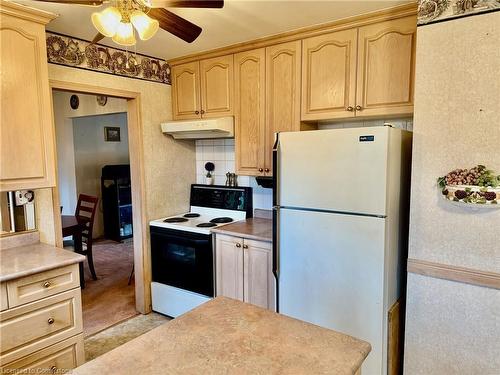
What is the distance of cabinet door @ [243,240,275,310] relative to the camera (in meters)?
2.42

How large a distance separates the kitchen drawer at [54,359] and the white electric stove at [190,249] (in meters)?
0.98

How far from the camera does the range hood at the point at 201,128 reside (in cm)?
271

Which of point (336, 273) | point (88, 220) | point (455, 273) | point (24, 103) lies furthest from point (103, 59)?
point (455, 273)

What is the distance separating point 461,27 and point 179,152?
247 centimetres

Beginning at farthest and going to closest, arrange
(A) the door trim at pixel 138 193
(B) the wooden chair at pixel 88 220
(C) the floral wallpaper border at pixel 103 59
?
(B) the wooden chair at pixel 88 220
(A) the door trim at pixel 138 193
(C) the floral wallpaper border at pixel 103 59

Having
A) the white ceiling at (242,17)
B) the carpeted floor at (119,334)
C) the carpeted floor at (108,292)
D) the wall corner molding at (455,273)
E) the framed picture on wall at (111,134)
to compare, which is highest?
the white ceiling at (242,17)

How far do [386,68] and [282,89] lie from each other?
2.46 feet

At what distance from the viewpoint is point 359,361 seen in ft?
3.23

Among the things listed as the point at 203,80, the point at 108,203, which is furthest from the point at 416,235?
the point at 108,203

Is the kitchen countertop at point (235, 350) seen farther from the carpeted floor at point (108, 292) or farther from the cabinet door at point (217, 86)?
the carpeted floor at point (108, 292)

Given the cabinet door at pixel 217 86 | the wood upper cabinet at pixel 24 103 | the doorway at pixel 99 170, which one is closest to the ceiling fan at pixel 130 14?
the wood upper cabinet at pixel 24 103

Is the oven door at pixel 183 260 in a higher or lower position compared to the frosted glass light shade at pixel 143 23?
lower

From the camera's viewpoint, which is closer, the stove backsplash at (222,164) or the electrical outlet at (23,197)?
the electrical outlet at (23,197)

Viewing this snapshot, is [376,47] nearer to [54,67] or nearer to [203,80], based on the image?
[203,80]
